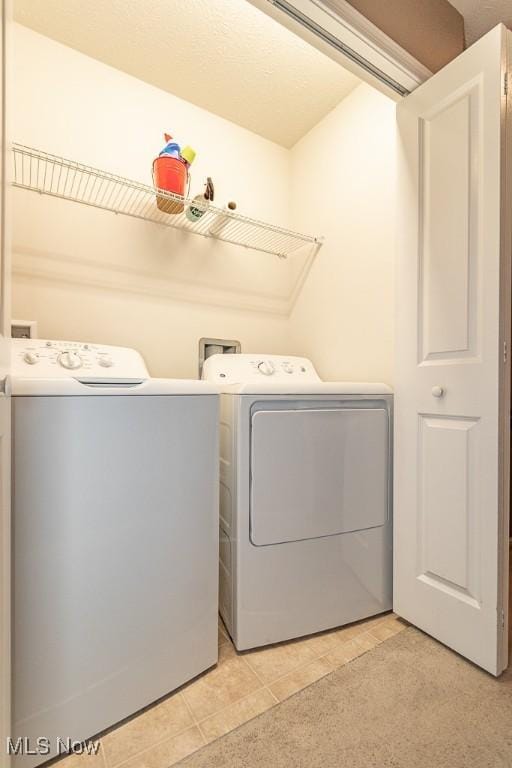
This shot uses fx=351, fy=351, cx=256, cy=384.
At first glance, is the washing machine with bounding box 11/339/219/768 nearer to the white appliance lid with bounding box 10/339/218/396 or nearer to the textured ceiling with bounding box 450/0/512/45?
the white appliance lid with bounding box 10/339/218/396

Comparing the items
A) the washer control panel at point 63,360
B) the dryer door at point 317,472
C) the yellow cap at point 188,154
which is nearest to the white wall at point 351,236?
the dryer door at point 317,472

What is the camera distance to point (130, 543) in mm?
994

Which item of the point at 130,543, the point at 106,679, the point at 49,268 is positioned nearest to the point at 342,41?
the point at 49,268

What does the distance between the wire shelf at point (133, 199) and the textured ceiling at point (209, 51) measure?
1.93 ft

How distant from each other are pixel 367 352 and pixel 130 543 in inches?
52.0

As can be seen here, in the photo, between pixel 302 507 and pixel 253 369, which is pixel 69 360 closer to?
pixel 253 369

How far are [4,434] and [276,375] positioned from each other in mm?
1249

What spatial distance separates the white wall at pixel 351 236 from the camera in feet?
5.46

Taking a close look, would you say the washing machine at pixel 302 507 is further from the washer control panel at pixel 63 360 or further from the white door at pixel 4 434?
the white door at pixel 4 434

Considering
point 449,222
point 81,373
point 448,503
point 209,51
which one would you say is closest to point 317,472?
point 448,503

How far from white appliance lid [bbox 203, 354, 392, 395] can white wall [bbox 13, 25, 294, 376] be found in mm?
321

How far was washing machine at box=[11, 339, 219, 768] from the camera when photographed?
0.87 meters

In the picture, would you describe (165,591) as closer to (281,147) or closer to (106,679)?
(106,679)

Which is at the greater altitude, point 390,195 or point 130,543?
point 390,195
